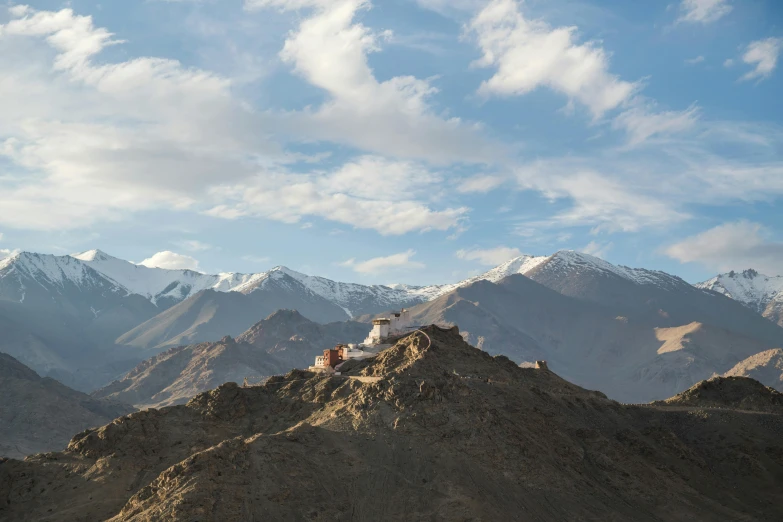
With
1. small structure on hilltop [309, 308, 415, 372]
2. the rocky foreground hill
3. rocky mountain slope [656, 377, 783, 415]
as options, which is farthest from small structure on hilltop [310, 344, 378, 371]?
rocky mountain slope [656, 377, 783, 415]

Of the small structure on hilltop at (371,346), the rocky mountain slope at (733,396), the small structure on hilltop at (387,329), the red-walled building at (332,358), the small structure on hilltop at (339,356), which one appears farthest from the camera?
the small structure on hilltop at (387,329)

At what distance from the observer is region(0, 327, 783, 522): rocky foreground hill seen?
65562mm

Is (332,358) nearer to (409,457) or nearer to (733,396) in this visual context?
(409,457)

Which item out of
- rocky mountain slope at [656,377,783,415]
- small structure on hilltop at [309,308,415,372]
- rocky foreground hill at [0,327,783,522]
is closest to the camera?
rocky foreground hill at [0,327,783,522]

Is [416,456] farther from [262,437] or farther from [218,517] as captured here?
[218,517]

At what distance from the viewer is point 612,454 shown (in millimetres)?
83938

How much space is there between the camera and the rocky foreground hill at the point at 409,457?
65.6 meters

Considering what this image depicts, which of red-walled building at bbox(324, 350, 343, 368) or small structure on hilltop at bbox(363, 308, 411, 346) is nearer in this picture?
red-walled building at bbox(324, 350, 343, 368)

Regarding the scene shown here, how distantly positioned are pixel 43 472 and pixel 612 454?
5618 cm

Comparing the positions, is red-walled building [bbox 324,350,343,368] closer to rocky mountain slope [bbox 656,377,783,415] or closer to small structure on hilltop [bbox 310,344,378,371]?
small structure on hilltop [bbox 310,344,378,371]

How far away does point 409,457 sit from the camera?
7256 cm

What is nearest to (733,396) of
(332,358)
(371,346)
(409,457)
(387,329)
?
(387,329)

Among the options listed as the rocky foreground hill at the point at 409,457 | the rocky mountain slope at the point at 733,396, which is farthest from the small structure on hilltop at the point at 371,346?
the rocky mountain slope at the point at 733,396

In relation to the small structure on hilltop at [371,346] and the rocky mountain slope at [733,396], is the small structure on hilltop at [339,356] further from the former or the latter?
the rocky mountain slope at [733,396]
